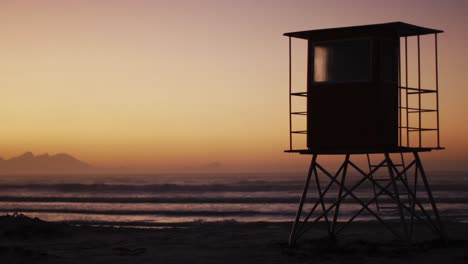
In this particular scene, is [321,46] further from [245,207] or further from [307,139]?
[245,207]

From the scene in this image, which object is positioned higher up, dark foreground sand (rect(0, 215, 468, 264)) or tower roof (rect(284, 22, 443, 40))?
tower roof (rect(284, 22, 443, 40))

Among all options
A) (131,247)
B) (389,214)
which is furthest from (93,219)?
(131,247)

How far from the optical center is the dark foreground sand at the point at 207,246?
12.9 m

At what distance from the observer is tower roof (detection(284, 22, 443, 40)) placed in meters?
13.6

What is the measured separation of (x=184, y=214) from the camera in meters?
33.6

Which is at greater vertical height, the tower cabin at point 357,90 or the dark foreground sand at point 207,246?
the tower cabin at point 357,90

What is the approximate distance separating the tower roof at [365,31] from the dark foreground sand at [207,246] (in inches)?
179

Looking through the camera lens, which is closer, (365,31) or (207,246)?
(365,31)

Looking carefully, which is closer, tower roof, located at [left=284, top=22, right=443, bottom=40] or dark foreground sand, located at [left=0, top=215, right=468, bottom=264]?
dark foreground sand, located at [left=0, top=215, right=468, bottom=264]

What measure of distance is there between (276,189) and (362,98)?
147 feet

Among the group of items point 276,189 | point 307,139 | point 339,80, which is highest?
point 339,80

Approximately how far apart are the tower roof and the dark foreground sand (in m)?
4.54

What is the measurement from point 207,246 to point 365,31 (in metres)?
6.04

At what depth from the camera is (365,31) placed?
13742 mm
